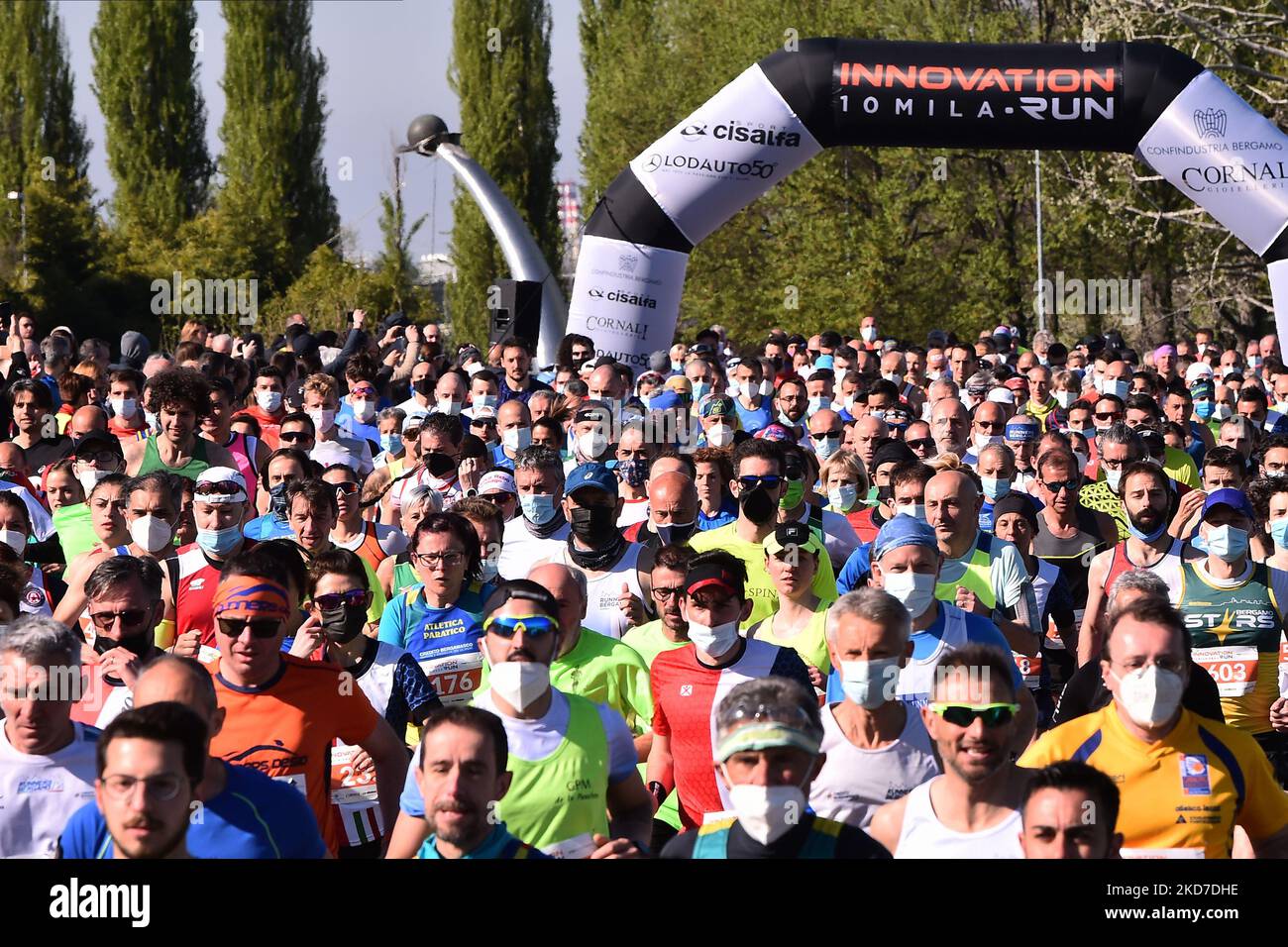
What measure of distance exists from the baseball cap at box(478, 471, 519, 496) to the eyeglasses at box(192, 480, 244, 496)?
1.35m

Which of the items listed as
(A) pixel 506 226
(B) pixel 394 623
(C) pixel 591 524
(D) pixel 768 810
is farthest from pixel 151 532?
(A) pixel 506 226

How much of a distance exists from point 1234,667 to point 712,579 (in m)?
2.14

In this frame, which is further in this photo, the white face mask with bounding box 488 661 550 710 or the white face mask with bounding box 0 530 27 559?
the white face mask with bounding box 0 530 27 559

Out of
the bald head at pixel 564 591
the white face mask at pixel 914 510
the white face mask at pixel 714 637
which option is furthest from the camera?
the white face mask at pixel 914 510

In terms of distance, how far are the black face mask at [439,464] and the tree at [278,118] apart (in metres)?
31.8

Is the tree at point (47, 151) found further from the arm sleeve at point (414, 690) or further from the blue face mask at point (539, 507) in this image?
the arm sleeve at point (414, 690)

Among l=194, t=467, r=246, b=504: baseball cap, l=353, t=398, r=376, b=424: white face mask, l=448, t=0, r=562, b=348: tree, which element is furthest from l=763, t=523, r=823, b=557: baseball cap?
l=448, t=0, r=562, b=348: tree

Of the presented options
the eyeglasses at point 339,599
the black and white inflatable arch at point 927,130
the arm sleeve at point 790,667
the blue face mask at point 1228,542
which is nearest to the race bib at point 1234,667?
the blue face mask at point 1228,542

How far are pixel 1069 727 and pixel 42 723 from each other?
264 cm

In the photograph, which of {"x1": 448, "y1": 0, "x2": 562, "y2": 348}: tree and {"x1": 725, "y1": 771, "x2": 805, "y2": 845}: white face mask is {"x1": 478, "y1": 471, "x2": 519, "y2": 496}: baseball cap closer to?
{"x1": 725, "y1": 771, "x2": 805, "y2": 845}: white face mask

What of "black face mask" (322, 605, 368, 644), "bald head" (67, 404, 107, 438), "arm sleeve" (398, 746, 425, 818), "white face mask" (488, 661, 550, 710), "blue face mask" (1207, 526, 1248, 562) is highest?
"bald head" (67, 404, 107, 438)

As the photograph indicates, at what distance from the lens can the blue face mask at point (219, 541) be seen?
274 inches

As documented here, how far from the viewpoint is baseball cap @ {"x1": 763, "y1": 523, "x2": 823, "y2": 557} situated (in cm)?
644

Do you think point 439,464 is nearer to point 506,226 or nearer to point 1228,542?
point 1228,542
